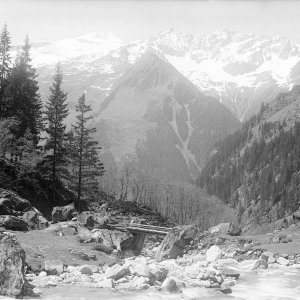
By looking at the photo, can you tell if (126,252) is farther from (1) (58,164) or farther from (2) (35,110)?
(2) (35,110)

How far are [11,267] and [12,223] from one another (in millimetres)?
18973

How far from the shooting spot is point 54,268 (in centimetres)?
2909

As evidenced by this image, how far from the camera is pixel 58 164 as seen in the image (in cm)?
7438

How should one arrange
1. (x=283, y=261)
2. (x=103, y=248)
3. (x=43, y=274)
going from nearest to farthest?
(x=43, y=274)
(x=283, y=261)
(x=103, y=248)

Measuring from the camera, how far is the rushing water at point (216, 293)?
79.5 feet

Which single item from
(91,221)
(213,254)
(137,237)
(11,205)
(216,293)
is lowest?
(137,237)

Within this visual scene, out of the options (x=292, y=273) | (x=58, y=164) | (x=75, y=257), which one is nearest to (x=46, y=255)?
(x=75, y=257)

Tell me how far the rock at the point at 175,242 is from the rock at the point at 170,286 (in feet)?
59.6

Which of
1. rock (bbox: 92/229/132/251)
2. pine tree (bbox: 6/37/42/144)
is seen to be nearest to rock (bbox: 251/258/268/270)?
rock (bbox: 92/229/132/251)

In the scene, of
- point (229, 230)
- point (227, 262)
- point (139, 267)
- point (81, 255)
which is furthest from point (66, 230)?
point (229, 230)

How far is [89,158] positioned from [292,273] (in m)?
48.0

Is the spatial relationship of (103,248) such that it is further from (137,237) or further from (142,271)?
(142,271)

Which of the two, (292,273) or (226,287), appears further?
(292,273)

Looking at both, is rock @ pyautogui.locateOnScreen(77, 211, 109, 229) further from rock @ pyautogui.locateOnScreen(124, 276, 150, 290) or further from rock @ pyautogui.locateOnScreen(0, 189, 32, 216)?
rock @ pyautogui.locateOnScreen(124, 276, 150, 290)
